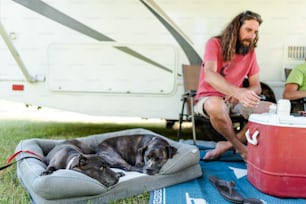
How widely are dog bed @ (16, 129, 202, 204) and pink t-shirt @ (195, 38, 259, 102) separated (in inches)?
26.5

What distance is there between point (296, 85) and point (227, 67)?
863mm

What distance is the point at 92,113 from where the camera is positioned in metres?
4.04

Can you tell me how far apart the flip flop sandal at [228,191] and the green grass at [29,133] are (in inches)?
19.8

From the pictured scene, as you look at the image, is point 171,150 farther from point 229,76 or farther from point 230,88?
point 229,76

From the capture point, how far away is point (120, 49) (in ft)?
13.1

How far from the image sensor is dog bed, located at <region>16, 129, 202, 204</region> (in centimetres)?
202

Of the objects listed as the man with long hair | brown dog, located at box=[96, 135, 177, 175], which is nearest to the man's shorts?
the man with long hair

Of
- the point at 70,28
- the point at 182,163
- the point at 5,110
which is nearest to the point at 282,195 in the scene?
the point at 182,163

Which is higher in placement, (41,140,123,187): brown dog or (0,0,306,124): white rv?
(0,0,306,124): white rv

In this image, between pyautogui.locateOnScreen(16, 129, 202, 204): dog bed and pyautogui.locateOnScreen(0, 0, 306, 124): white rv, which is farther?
pyautogui.locateOnScreen(0, 0, 306, 124): white rv

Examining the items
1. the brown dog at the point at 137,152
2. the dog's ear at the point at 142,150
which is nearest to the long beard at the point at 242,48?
the brown dog at the point at 137,152

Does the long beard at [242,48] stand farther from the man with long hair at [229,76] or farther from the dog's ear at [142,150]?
the dog's ear at [142,150]

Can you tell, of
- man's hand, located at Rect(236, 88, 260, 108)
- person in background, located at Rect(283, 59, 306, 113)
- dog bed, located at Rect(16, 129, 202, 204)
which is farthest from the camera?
person in background, located at Rect(283, 59, 306, 113)

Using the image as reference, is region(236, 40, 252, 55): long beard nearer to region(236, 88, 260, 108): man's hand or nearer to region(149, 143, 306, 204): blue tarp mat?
region(236, 88, 260, 108): man's hand
